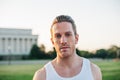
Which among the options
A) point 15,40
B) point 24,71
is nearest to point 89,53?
point 24,71

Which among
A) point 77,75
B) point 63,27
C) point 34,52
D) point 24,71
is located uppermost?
point 63,27

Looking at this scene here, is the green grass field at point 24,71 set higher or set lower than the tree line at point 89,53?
lower

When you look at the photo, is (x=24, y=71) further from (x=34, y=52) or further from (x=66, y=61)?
(x=66, y=61)

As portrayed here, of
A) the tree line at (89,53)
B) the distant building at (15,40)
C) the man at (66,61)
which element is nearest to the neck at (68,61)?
the man at (66,61)

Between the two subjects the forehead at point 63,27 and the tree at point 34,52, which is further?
the tree at point 34,52

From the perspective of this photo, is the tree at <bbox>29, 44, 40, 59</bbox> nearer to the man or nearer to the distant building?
the distant building

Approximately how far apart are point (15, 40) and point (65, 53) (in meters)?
2.64

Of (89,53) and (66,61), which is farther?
(89,53)

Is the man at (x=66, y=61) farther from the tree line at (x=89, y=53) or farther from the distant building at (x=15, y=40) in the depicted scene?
the distant building at (x=15, y=40)

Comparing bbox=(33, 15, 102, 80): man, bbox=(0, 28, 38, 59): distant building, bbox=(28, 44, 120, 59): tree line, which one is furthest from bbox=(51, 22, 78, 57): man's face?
bbox=(0, 28, 38, 59): distant building

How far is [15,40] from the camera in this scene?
128 inches

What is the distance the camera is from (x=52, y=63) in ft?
2.35

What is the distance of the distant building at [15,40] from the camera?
2.77 metres

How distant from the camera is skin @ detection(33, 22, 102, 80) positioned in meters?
0.66
